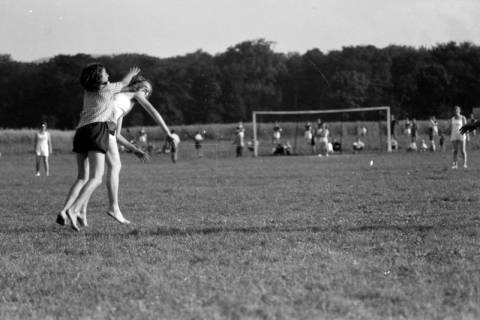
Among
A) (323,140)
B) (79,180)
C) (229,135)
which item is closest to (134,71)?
(79,180)

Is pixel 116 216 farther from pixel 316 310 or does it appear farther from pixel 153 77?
pixel 153 77

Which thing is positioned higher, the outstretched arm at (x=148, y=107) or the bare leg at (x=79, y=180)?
the outstretched arm at (x=148, y=107)

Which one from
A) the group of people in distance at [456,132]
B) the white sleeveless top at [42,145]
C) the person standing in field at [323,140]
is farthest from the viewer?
the person standing in field at [323,140]

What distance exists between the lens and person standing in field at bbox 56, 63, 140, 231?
9.38 m

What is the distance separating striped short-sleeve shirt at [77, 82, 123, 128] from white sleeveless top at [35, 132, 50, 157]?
19.0 metres

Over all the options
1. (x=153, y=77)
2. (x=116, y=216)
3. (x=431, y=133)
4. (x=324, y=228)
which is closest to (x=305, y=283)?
(x=324, y=228)

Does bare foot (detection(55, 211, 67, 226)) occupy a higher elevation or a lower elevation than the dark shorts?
lower

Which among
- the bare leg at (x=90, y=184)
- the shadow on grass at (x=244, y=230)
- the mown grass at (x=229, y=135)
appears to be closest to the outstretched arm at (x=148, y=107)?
the bare leg at (x=90, y=184)

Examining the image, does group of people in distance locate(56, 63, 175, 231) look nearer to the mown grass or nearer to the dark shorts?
the dark shorts

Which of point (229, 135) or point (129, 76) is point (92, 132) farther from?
point (229, 135)

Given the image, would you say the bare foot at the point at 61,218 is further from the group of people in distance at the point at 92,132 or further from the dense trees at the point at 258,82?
the dense trees at the point at 258,82

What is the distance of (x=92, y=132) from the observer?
369 inches

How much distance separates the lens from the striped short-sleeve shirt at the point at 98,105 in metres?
9.43

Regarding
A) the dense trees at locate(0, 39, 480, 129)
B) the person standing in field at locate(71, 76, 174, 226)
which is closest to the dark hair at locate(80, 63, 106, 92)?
the person standing in field at locate(71, 76, 174, 226)
